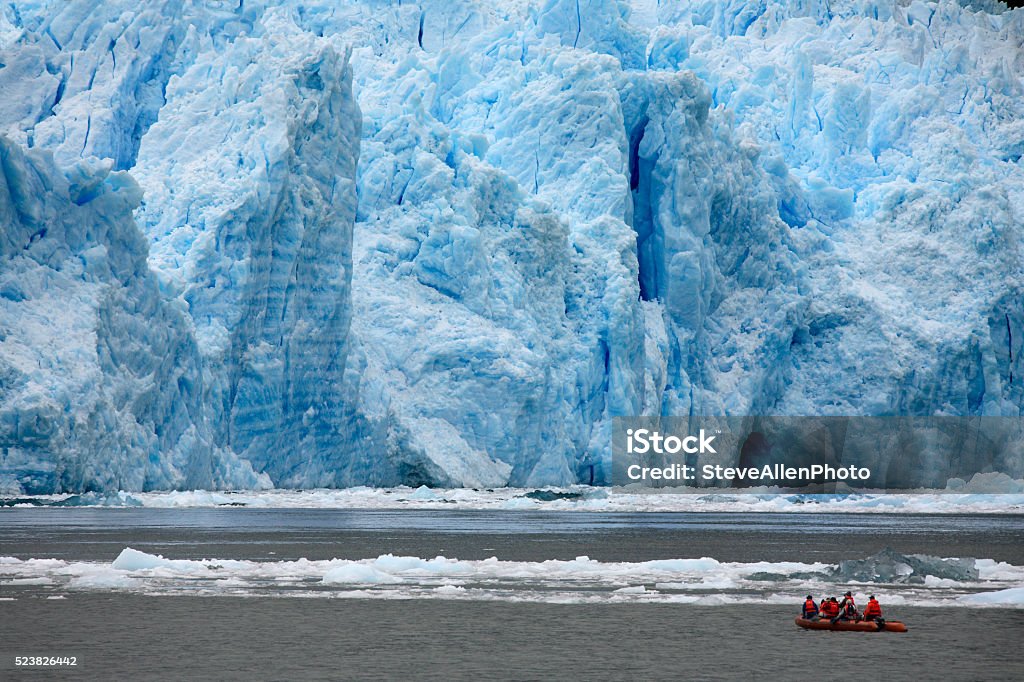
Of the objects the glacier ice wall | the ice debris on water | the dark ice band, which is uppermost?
the glacier ice wall

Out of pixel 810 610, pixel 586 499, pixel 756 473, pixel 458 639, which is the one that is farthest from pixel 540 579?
pixel 756 473

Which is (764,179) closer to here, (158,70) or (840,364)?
(840,364)

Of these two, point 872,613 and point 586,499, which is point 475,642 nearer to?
point 872,613

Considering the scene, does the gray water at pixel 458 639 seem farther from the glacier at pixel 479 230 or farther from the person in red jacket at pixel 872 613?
the glacier at pixel 479 230

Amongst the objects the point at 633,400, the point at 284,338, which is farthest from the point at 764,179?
the point at 284,338

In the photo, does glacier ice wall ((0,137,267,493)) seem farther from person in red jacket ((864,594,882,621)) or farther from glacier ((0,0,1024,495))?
person in red jacket ((864,594,882,621))

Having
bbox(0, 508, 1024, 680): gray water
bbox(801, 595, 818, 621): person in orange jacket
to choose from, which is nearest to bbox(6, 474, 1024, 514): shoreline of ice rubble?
bbox(0, 508, 1024, 680): gray water

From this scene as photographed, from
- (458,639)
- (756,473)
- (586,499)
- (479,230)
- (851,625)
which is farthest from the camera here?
(756,473)
